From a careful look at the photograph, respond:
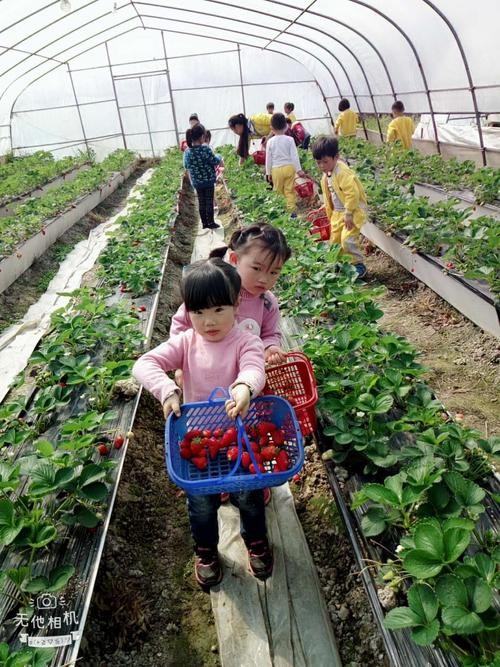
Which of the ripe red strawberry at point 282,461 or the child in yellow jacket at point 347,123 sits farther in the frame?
the child in yellow jacket at point 347,123

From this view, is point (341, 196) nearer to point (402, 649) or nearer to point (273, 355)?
point (273, 355)

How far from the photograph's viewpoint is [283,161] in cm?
778

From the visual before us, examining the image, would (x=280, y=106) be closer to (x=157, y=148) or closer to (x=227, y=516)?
(x=157, y=148)

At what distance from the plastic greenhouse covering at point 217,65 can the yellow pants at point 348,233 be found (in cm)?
435

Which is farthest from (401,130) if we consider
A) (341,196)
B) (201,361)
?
(201,361)

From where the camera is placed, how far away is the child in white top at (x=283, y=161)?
25.1 ft

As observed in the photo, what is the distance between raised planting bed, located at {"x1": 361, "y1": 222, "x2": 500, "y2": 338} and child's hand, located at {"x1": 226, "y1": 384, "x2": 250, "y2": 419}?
2549 millimetres

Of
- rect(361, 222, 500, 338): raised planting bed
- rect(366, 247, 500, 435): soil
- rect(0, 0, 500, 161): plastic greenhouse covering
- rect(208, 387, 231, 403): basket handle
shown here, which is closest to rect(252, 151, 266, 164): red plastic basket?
rect(0, 0, 500, 161): plastic greenhouse covering

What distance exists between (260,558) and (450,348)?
260 cm

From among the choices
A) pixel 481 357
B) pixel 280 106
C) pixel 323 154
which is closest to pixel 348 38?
pixel 280 106

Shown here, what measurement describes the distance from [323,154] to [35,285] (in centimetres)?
430

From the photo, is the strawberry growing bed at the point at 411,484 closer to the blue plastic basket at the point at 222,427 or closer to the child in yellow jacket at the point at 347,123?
the blue plastic basket at the point at 222,427

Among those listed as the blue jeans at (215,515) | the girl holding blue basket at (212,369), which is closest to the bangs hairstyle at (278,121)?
the girl holding blue basket at (212,369)

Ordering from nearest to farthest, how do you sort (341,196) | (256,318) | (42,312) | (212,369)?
(212,369) < (256,318) < (341,196) < (42,312)
